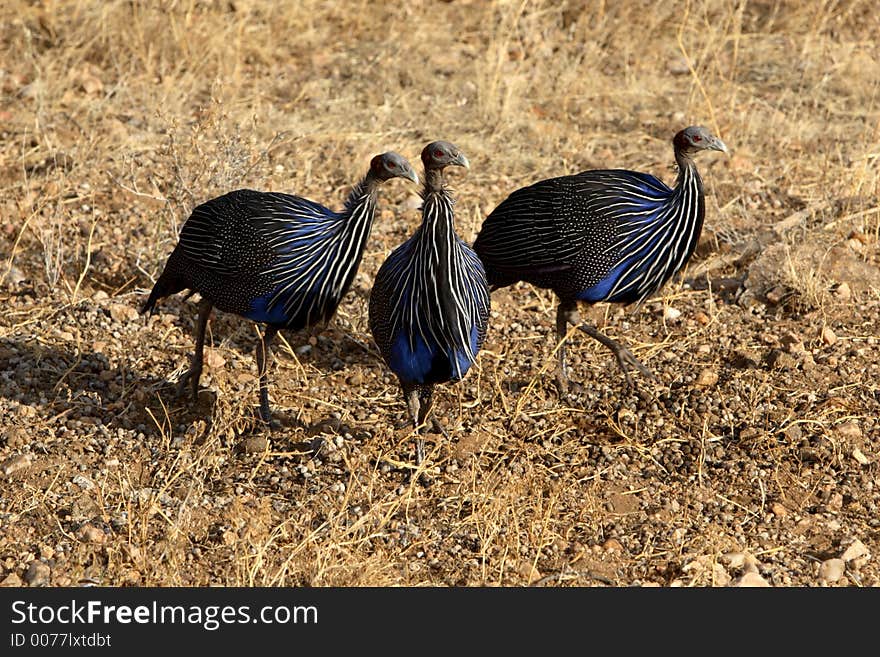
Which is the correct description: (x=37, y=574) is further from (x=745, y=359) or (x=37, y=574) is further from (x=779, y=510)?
(x=745, y=359)

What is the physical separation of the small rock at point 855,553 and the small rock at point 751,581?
1.07 ft

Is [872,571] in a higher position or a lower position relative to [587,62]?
lower

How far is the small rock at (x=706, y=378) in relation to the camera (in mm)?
5191

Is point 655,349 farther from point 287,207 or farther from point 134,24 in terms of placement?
point 134,24

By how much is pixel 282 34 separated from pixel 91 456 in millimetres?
4151

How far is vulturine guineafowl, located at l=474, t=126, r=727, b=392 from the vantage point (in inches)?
193

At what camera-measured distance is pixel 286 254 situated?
460 centimetres

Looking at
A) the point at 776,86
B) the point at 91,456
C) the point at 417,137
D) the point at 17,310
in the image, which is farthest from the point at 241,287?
the point at 776,86

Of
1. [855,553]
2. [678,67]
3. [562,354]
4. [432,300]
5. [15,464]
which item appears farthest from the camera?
[678,67]

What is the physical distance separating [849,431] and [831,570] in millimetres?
877

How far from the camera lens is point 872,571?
4.14 m

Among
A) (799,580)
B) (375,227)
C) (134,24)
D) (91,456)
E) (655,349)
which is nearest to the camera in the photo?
(799,580)

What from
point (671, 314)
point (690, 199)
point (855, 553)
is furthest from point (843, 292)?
point (855, 553)

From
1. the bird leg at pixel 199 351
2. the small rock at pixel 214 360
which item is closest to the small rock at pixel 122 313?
the small rock at pixel 214 360
